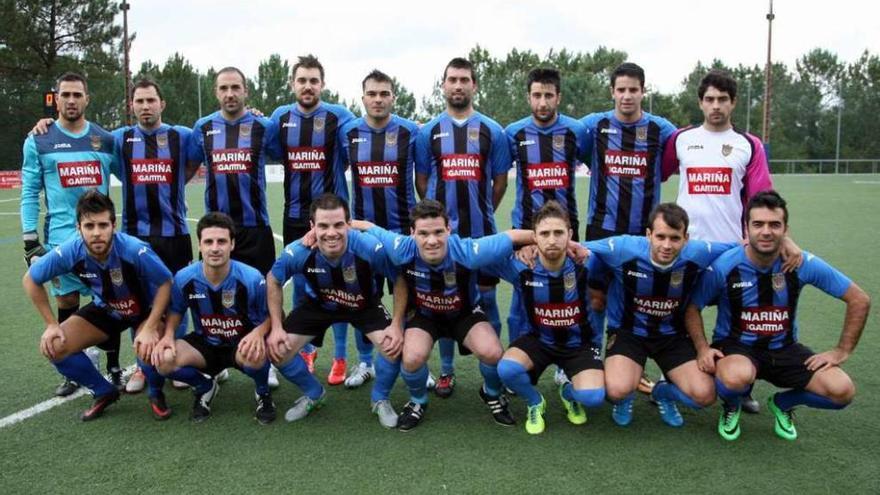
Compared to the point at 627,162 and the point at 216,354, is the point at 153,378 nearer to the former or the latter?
the point at 216,354

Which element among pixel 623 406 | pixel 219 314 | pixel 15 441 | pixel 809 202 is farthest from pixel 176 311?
pixel 809 202

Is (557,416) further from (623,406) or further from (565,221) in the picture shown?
(565,221)

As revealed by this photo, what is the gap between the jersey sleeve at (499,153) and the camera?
415 cm

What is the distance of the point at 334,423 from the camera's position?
3.48 m

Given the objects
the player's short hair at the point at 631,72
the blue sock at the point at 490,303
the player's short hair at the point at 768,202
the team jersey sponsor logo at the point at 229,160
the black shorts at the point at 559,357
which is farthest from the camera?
the team jersey sponsor logo at the point at 229,160

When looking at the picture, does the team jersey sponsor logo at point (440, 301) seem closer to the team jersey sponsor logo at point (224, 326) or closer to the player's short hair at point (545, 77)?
the team jersey sponsor logo at point (224, 326)

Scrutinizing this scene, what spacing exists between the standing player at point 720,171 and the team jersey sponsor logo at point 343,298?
1.91 metres

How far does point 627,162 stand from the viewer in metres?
4.04

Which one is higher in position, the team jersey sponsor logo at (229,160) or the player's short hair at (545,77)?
the player's short hair at (545,77)

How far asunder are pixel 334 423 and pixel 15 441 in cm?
152

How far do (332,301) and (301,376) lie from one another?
469 millimetres

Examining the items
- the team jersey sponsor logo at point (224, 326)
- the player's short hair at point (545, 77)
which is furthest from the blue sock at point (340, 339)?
the player's short hair at point (545, 77)

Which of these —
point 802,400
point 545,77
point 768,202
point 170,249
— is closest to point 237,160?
point 170,249

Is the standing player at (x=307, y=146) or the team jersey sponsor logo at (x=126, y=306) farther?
the standing player at (x=307, y=146)
